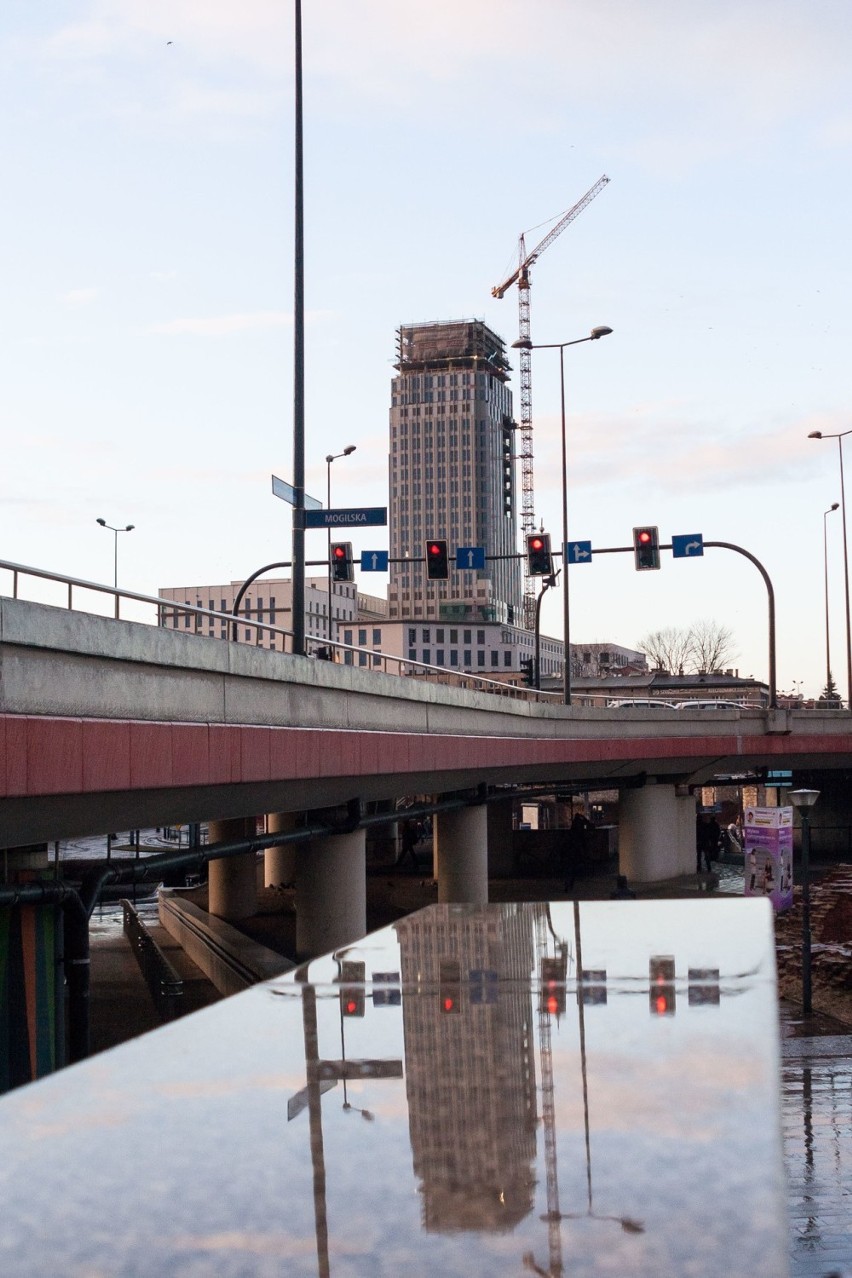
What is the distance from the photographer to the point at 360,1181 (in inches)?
109

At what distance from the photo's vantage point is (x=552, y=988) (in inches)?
175

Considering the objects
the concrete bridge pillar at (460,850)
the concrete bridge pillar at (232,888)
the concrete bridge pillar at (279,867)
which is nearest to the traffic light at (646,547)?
the concrete bridge pillar at (460,850)

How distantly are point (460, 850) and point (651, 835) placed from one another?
14276mm

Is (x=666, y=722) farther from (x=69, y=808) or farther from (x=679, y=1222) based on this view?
(x=679, y=1222)

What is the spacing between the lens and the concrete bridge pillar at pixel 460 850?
130 feet

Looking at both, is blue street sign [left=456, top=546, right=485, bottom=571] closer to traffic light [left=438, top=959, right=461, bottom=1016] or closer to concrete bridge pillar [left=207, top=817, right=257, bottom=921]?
concrete bridge pillar [left=207, top=817, right=257, bottom=921]

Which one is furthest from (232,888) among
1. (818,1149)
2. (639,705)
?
(818,1149)

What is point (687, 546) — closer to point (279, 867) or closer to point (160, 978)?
point (279, 867)

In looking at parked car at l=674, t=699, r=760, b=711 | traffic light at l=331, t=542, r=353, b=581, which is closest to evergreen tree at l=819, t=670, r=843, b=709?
parked car at l=674, t=699, r=760, b=711

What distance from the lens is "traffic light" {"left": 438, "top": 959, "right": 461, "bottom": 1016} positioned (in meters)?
4.21

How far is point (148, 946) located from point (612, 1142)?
28292 mm

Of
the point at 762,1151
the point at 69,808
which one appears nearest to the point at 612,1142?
the point at 762,1151

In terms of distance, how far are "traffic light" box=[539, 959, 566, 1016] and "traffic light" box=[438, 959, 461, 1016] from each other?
0.88ft

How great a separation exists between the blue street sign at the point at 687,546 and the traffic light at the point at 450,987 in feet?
111
